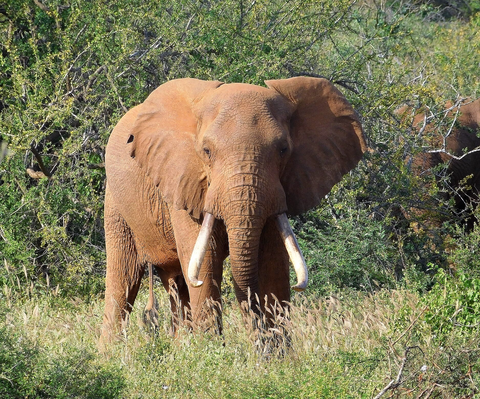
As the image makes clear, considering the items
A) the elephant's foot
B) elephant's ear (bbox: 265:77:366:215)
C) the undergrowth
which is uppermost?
elephant's ear (bbox: 265:77:366:215)

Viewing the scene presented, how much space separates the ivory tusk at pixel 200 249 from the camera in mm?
6199

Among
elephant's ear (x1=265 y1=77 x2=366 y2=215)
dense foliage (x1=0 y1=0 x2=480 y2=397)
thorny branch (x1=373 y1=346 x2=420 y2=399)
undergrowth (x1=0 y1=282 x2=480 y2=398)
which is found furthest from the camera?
dense foliage (x1=0 y1=0 x2=480 y2=397)

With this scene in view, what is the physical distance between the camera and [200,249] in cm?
623

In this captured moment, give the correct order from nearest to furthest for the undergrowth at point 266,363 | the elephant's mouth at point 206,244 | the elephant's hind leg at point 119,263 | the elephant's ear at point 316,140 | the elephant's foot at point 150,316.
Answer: the undergrowth at point 266,363 → the elephant's mouth at point 206,244 → the elephant's ear at point 316,140 → the elephant's foot at point 150,316 → the elephant's hind leg at point 119,263

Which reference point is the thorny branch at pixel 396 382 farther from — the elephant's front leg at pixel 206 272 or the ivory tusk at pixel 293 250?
the elephant's front leg at pixel 206 272

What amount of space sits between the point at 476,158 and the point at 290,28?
4.02 m

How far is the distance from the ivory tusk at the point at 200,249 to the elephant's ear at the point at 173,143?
24cm

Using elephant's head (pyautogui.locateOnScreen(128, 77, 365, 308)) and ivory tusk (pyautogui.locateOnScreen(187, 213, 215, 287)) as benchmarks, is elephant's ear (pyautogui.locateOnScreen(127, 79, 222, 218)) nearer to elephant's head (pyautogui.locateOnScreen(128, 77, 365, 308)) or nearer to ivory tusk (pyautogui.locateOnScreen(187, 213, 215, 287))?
elephant's head (pyautogui.locateOnScreen(128, 77, 365, 308))

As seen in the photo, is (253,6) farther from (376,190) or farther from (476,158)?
(476,158)

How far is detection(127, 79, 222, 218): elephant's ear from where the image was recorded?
257 inches

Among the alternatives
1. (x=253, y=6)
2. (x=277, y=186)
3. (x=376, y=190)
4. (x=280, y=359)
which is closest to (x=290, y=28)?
(x=253, y=6)

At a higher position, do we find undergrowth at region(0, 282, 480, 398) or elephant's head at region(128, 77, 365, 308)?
elephant's head at region(128, 77, 365, 308)

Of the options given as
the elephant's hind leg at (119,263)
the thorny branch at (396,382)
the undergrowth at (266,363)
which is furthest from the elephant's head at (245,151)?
the thorny branch at (396,382)

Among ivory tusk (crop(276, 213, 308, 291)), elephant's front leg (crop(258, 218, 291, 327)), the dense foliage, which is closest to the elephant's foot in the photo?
the dense foliage
